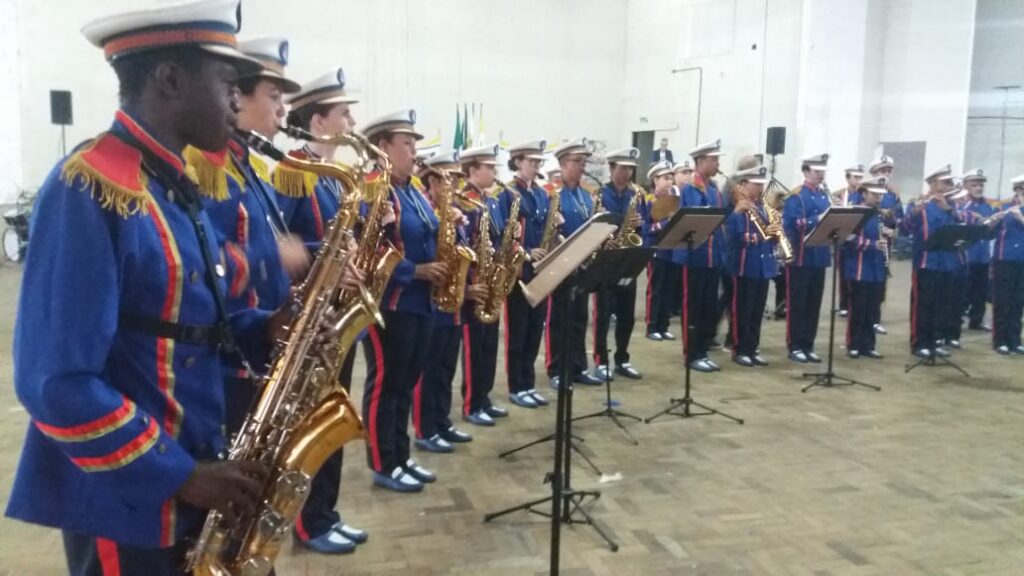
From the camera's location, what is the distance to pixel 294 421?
6.97 feet

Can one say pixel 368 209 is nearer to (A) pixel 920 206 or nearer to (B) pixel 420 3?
(A) pixel 920 206

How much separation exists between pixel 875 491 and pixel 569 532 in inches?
79.3

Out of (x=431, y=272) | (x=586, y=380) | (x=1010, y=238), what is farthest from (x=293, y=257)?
(x=1010, y=238)

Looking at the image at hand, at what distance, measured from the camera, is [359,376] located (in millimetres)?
7414

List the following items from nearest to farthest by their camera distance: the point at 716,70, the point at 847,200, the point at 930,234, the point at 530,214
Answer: the point at 530,214, the point at 930,234, the point at 847,200, the point at 716,70

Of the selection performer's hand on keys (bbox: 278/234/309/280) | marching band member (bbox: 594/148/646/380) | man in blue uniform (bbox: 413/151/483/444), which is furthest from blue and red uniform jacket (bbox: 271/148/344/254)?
marching band member (bbox: 594/148/646/380)

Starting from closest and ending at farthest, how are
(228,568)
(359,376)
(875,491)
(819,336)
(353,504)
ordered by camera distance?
(228,568) → (353,504) → (875,491) → (359,376) → (819,336)

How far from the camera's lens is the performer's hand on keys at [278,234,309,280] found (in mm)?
2652

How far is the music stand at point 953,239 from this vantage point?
26.0 feet

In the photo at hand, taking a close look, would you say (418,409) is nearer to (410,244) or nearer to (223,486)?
(410,244)

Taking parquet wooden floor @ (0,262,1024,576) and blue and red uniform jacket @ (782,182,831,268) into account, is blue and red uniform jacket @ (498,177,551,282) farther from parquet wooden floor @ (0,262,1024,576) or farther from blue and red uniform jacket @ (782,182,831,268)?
blue and red uniform jacket @ (782,182,831,268)

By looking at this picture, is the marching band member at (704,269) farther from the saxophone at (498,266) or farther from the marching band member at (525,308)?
the saxophone at (498,266)

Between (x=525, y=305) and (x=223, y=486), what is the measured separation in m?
4.71

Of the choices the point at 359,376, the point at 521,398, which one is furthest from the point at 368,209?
the point at 359,376
